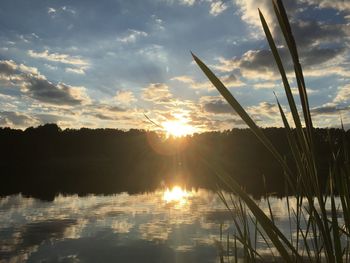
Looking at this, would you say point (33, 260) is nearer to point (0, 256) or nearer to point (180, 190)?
point (0, 256)

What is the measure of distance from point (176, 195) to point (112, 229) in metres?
18.8

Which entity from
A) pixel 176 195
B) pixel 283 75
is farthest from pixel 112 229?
pixel 283 75

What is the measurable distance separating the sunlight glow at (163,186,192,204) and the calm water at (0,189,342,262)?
0.28m

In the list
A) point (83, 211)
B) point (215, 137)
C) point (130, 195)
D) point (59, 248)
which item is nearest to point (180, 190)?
point (130, 195)

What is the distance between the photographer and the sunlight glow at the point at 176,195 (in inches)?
1533

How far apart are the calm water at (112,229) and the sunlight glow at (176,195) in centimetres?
28

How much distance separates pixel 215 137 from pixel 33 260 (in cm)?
14120

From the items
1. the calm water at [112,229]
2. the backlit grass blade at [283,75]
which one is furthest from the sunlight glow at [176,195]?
A: the backlit grass blade at [283,75]


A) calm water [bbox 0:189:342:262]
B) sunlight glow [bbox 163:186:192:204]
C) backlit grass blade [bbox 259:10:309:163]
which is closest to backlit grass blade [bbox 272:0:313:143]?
backlit grass blade [bbox 259:10:309:163]

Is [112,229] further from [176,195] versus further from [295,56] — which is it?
[295,56]

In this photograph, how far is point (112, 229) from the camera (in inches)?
985

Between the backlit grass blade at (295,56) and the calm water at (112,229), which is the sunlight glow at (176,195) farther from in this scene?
the backlit grass blade at (295,56)

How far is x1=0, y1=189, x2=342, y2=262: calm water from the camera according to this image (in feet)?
63.0

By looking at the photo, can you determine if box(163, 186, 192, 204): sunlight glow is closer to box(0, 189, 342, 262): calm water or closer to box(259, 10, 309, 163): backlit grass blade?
box(0, 189, 342, 262): calm water
